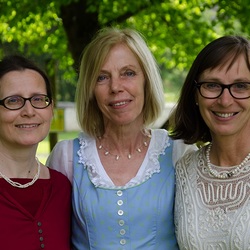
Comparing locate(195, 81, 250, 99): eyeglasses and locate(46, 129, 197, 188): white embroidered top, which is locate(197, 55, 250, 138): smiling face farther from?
locate(46, 129, 197, 188): white embroidered top

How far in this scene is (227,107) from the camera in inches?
110

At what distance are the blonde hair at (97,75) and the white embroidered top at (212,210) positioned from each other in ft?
1.98

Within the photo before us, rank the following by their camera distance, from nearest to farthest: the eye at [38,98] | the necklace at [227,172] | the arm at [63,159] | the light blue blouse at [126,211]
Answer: the necklace at [227,172] → the eye at [38,98] → the light blue blouse at [126,211] → the arm at [63,159]

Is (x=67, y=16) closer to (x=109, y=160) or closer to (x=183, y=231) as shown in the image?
(x=109, y=160)

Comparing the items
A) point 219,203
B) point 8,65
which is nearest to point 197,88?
point 219,203

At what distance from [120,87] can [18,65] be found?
23.2 inches

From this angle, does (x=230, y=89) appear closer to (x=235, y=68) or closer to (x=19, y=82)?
→ (x=235, y=68)

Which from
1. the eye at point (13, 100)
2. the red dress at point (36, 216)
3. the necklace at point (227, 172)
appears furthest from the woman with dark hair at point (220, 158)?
the eye at point (13, 100)

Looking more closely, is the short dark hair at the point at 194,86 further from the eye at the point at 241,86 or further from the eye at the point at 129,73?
the eye at the point at 129,73

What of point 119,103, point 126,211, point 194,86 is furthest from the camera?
point 119,103

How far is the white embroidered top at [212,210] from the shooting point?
2721 mm

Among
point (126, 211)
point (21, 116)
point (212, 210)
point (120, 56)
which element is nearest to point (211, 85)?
point (212, 210)

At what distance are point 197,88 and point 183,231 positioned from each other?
2.40 feet

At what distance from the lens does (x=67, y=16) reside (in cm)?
697
